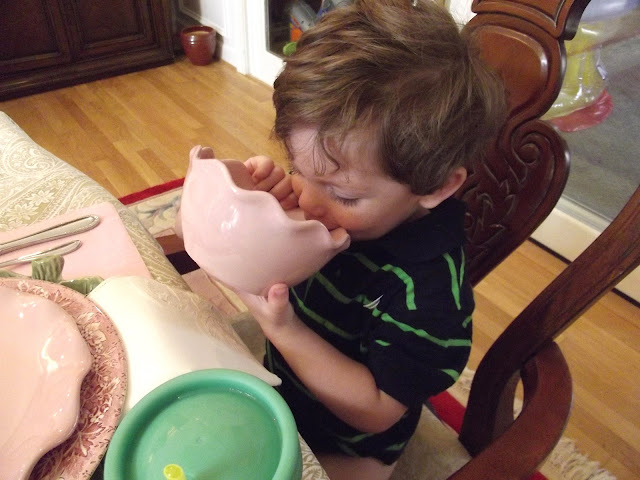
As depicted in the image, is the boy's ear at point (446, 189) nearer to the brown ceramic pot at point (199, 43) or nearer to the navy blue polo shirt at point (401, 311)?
the navy blue polo shirt at point (401, 311)

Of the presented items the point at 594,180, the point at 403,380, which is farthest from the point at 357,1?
the point at 594,180

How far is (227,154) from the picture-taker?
2316 millimetres

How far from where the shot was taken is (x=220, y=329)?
53cm

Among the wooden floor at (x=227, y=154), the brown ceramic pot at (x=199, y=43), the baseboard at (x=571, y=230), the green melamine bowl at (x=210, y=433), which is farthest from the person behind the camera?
the brown ceramic pot at (x=199, y=43)

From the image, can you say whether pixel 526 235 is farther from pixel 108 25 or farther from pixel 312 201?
pixel 108 25

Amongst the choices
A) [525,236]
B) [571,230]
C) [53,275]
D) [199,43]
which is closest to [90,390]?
[53,275]

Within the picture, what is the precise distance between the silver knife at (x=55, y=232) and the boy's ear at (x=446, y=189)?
402 millimetres

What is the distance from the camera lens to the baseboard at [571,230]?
5.64 feet

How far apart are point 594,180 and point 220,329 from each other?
1837 millimetres

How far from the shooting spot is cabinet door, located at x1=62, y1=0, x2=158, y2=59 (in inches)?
107

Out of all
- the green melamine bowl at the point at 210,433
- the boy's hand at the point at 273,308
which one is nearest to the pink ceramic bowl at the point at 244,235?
the boy's hand at the point at 273,308

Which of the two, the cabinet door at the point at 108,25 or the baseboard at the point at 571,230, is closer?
the baseboard at the point at 571,230

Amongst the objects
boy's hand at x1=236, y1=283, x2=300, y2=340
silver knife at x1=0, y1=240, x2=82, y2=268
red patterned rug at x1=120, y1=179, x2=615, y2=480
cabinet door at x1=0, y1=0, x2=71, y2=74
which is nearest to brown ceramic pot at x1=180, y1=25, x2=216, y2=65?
cabinet door at x1=0, y1=0, x2=71, y2=74

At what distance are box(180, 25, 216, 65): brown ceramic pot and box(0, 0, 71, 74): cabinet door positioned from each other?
65cm
